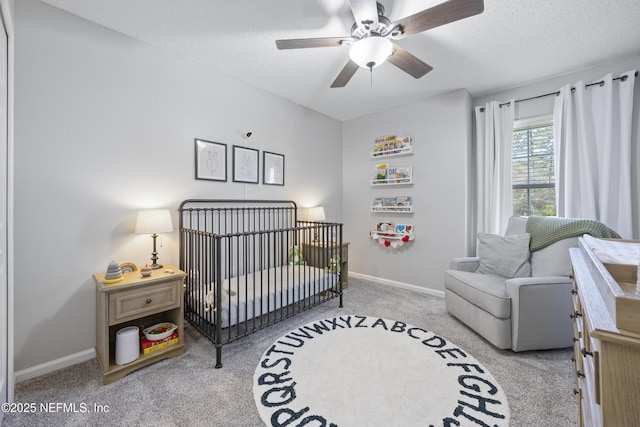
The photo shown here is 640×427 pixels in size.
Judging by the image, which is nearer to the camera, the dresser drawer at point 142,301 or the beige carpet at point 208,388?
the beige carpet at point 208,388

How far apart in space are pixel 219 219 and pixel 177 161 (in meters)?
0.66

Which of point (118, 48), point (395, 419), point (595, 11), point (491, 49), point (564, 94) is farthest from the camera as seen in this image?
point (564, 94)

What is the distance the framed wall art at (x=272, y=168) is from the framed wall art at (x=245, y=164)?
0.10 metres

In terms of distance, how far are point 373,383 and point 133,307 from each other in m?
1.65

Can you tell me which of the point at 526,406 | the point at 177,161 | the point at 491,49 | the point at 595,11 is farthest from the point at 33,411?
the point at 595,11

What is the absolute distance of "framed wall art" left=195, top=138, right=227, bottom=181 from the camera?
251 cm

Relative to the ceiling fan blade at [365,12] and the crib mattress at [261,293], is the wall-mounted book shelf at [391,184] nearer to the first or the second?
the crib mattress at [261,293]

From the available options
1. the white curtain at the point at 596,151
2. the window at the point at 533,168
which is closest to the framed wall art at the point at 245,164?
the window at the point at 533,168

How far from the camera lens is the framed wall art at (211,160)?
8.23 feet

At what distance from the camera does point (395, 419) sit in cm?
133

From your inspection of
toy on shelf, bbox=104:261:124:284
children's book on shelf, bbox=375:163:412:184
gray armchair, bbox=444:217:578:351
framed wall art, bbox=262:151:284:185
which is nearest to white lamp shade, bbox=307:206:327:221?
framed wall art, bbox=262:151:284:185

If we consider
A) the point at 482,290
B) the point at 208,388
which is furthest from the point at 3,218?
the point at 482,290

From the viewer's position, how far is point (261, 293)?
83.5 inches

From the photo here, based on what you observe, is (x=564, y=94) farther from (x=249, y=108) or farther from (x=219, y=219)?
(x=219, y=219)
